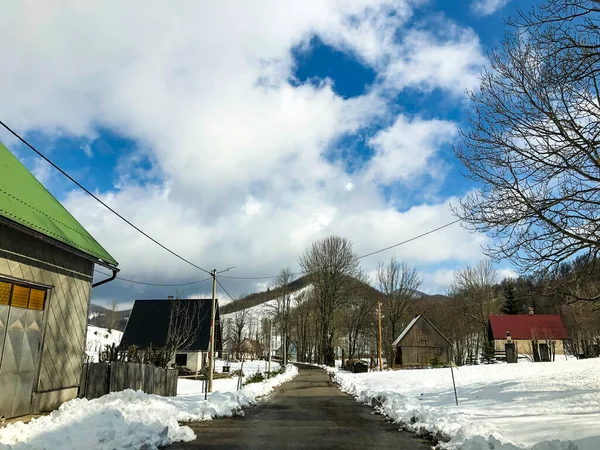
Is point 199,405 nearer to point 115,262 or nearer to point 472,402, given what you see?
point 115,262

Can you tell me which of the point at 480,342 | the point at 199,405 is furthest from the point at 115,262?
the point at 480,342

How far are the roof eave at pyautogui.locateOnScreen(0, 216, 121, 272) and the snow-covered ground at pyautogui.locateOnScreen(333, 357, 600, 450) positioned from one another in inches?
368

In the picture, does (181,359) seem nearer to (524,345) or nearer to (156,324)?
(156,324)

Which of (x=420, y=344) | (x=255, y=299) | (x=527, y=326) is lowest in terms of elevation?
(x=420, y=344)

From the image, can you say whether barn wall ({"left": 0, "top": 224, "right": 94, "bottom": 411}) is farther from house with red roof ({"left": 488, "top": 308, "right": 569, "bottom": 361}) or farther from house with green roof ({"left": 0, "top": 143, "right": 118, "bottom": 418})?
house with red roof ({"left": 488, "top": 308, "right": 569, "bottom": 361})

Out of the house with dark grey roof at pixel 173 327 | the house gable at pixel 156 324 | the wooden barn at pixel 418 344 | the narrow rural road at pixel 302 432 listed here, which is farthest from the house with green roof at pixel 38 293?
the wooden barn at pixel 418 344

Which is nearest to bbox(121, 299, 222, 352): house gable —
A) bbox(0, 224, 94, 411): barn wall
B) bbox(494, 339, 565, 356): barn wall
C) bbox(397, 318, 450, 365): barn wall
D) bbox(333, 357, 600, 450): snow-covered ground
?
bbox(397, 318, 450, 365): barn wall

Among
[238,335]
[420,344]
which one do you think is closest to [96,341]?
[238,335]

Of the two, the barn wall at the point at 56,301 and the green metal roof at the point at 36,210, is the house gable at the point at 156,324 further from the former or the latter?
the barn wall at the point at 56,301

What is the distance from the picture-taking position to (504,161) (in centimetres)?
1076

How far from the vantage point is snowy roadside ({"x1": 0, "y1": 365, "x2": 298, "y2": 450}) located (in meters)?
7.38

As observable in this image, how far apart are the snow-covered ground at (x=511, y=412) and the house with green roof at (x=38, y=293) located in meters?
8.83

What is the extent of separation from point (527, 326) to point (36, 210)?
64.2 m

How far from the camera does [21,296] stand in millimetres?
9930
